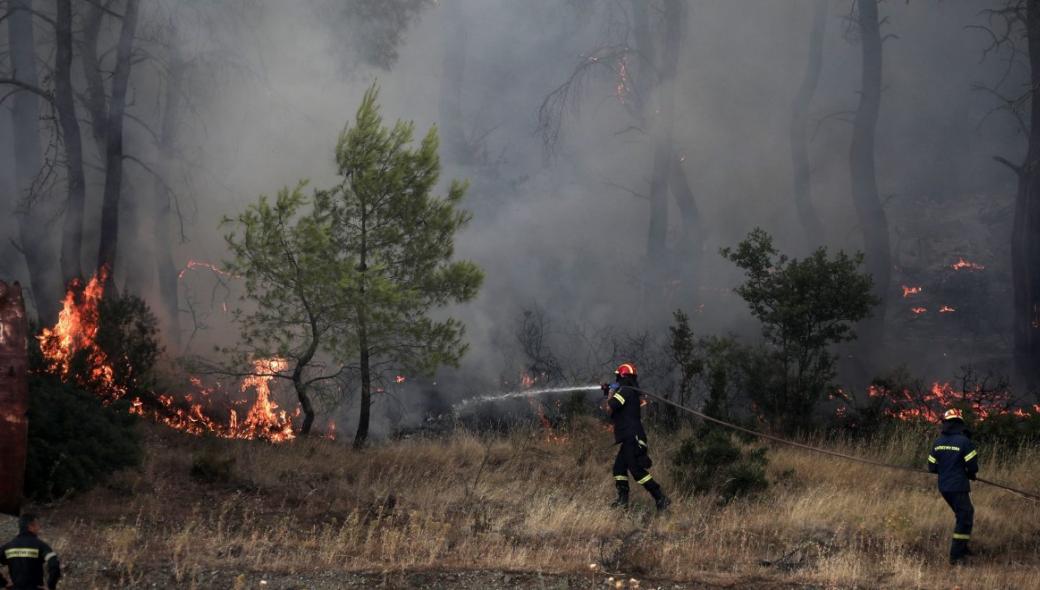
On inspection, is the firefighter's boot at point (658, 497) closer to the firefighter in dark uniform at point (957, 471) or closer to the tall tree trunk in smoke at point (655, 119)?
the firefighter in dark uniform at point (957, 471)

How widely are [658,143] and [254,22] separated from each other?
440 inches

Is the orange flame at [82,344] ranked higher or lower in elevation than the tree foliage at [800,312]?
lower

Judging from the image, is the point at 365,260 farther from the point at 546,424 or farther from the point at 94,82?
the point at 94,82

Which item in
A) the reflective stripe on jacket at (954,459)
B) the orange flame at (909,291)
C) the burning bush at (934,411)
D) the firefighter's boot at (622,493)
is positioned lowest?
the firefighter's boot at (622,493)

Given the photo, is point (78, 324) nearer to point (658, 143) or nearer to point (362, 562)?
point (362, 562)

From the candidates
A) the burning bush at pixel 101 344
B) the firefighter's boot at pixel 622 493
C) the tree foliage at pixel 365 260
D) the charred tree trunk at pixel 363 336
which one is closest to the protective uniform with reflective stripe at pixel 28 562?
the firefighter's boot at pixel 622 493

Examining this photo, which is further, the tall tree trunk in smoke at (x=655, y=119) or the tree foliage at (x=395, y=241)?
the tall tree trunk in smoke at (x=655, y=119)

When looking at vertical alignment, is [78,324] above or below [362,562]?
above

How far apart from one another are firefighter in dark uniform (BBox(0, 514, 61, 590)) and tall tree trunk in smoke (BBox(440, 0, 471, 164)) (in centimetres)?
2501

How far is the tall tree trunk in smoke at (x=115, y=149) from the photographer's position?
1780 cm

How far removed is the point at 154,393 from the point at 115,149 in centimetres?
723

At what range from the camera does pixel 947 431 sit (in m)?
8.00

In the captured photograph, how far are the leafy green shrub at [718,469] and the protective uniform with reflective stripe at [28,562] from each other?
6.88 m

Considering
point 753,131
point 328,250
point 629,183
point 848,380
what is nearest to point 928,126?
point 753,131
